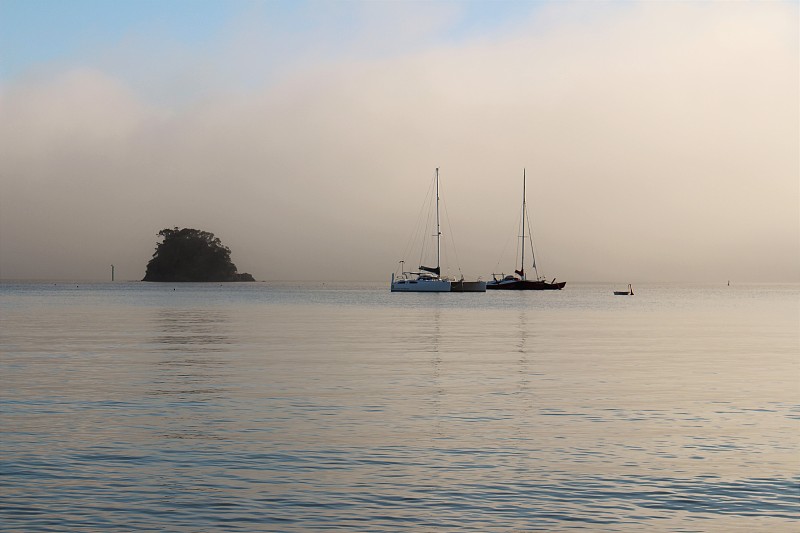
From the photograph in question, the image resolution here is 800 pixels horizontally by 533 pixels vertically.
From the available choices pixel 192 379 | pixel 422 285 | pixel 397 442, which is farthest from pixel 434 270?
pixel 397 442

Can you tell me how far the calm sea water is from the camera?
45.1 ft

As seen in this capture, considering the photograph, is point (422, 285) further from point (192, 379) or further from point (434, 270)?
point (192, 379)

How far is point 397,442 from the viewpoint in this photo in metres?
19.5

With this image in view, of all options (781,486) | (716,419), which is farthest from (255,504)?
(716,419)

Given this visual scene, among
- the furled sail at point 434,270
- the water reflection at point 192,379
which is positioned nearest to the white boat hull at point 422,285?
the furled sail at point 434,270

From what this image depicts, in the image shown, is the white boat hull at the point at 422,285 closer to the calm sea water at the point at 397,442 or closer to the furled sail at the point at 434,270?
the furled sail at the point at 434,270

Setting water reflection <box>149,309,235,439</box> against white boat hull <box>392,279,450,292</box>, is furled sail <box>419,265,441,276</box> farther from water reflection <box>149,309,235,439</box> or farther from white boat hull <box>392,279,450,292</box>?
water reflection <box>149,309,235,439</box>

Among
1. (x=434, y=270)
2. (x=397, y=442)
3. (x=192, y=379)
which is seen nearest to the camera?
(x=397, y=442)

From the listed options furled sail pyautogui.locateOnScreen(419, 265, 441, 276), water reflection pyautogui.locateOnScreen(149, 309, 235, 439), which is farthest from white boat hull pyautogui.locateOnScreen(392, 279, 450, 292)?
water reflection pyautogui.locateOnScreen(149, 309, 235, 439)

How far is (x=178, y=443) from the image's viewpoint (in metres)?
19.4

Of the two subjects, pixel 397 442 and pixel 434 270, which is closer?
pixel 397 442

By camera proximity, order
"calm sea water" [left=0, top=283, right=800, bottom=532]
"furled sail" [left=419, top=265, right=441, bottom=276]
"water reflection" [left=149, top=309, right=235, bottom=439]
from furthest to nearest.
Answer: "furled sail" [left=419, top=265, right=441, bottom=276]
"water reflection" [left=149, top=309, right=235, bottom=439]
"calm sea water" [left=0, top=283, right=800, bottom=532]

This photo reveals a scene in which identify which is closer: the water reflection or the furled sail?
the water reflection

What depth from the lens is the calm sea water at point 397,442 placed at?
1373 cm
